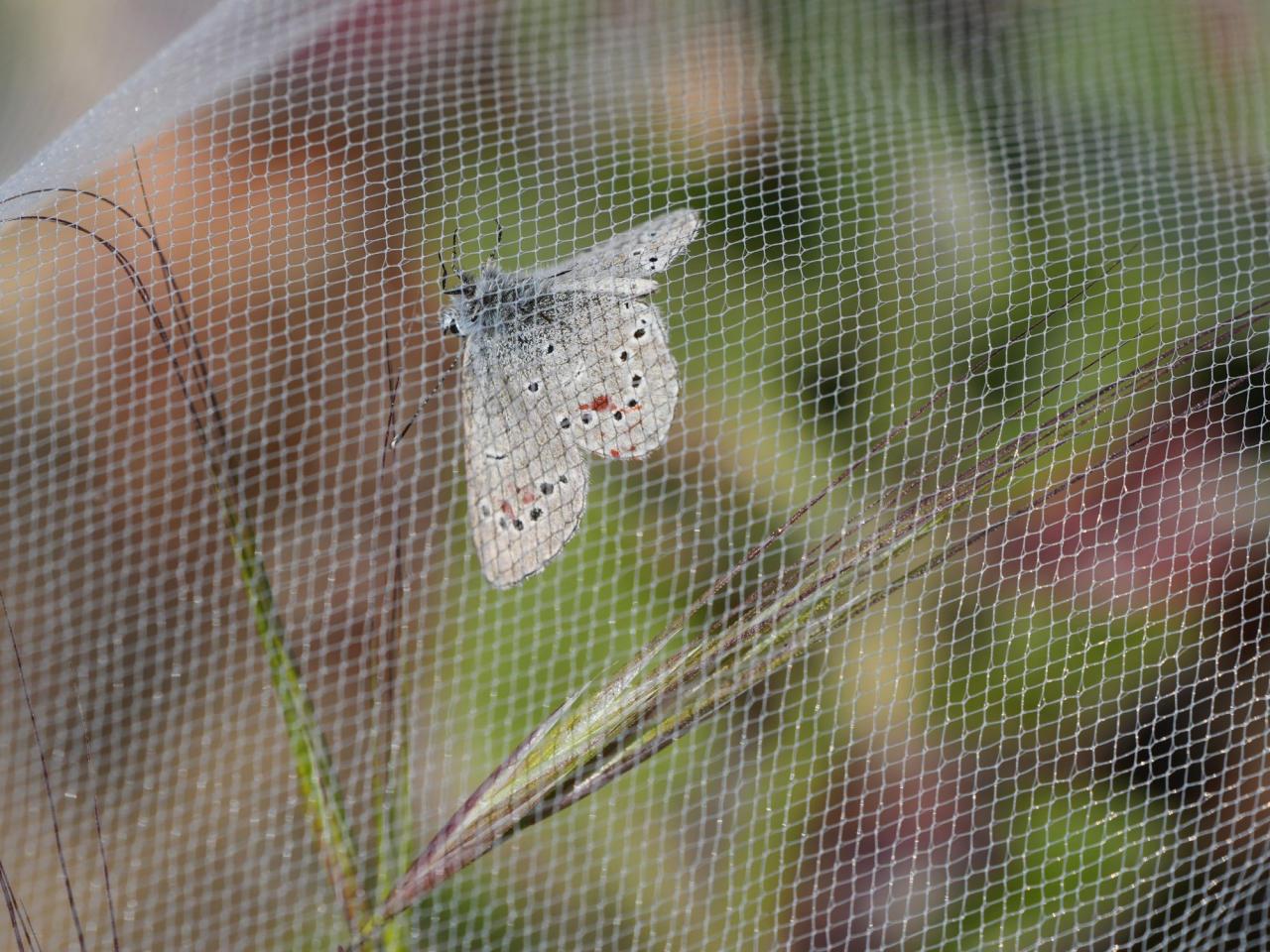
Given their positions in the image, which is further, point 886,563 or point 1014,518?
point 1014,518

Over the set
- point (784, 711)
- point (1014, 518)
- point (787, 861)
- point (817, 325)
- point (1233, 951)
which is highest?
point (817, 325)

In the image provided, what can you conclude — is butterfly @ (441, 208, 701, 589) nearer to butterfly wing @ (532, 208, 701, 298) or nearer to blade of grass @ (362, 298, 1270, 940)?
butterfly wing @ (532, 208, 701, 298)

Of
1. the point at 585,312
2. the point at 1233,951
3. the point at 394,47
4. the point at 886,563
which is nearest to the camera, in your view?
the point at 886,563

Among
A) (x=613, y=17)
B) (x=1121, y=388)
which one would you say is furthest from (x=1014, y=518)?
(x=613, y=17)

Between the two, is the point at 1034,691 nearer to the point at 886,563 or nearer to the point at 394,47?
the point at 886,563

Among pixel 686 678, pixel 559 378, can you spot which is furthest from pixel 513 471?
pixel 686 678

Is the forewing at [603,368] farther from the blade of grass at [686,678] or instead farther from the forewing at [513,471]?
the blade of grass at [686,678]

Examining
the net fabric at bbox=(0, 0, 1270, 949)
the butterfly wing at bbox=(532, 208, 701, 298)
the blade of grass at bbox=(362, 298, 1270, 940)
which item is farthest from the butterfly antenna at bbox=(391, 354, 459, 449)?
the blade of grass at bbox=(362, 298, 1270, 940)

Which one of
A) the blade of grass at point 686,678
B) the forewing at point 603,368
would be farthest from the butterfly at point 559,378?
the blade of grass at point 686,678
